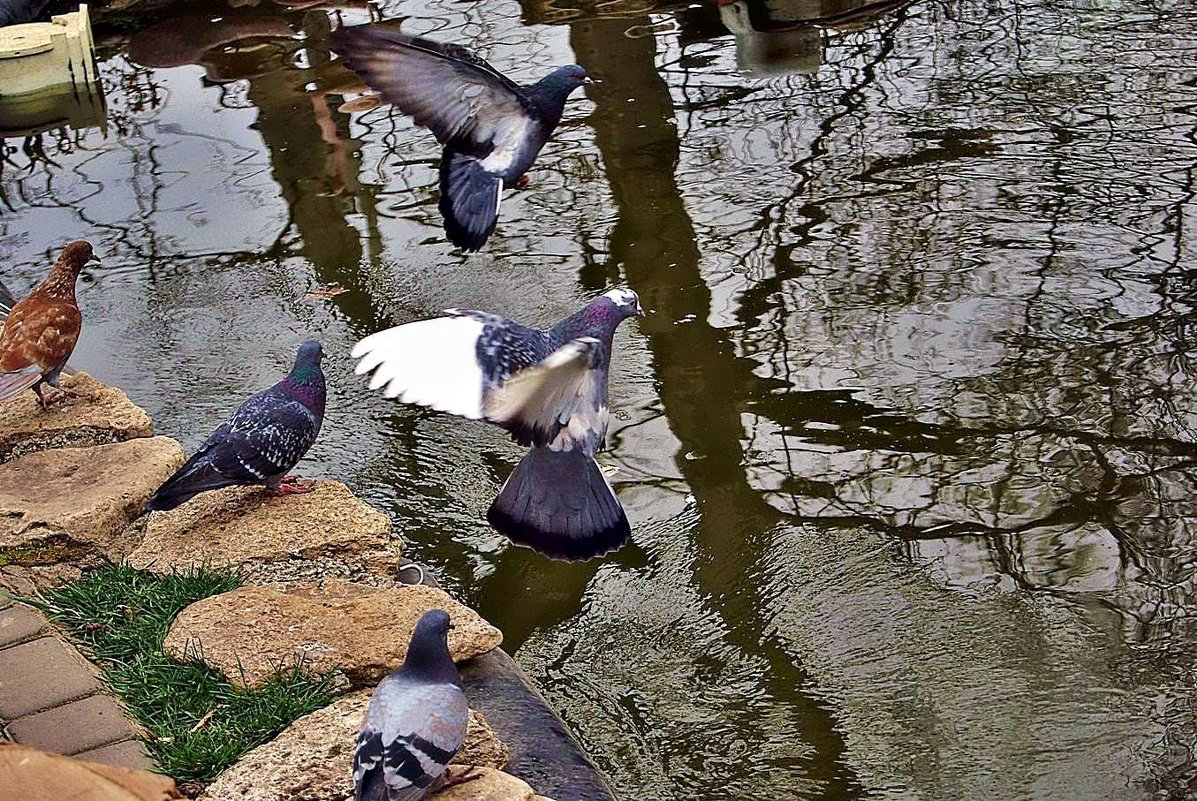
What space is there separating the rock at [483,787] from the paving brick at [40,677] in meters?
0.93

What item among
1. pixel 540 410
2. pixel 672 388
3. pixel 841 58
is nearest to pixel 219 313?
pixel 672 388

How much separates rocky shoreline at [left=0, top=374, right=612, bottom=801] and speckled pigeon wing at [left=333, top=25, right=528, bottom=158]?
1.25 m

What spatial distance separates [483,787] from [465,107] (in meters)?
2.34

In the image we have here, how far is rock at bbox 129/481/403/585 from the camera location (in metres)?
3.52

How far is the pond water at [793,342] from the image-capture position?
336 cm

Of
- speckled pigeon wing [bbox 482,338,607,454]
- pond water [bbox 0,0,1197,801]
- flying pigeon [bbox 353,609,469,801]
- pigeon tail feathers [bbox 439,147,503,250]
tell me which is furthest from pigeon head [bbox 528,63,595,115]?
flying pigeon [bbox 353,609,469,801]

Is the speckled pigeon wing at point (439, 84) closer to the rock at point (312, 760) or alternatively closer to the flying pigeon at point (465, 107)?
the flying pigeon at point (465, 107)

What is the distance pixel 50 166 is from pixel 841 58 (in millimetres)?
4869

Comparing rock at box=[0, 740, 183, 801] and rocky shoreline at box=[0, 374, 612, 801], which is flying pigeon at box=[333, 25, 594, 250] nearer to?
rocky shoreline at box=[0, 374, 612, 801]

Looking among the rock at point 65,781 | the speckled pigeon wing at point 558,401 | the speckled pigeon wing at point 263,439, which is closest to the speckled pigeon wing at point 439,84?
the speckled pigeon wing at point 263,439

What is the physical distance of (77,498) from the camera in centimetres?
375

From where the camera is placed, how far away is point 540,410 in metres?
3.14

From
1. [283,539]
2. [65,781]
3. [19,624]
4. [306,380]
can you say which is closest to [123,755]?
[19,624]

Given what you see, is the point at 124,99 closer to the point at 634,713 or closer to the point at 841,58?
the point at 841,58
